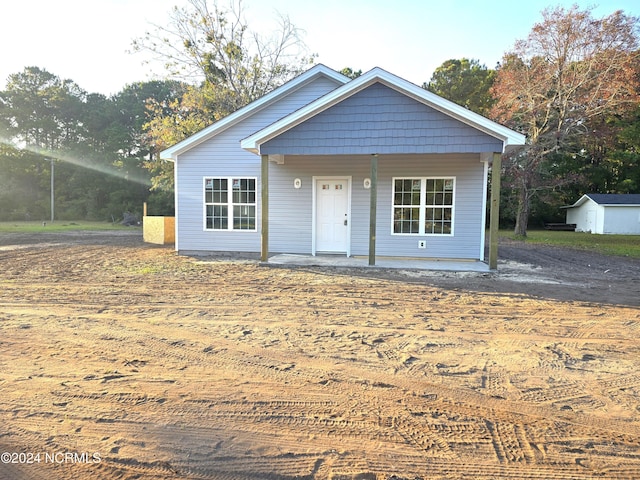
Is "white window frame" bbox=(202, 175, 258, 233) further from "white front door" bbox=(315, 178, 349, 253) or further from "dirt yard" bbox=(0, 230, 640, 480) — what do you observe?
"dirt yard" bbox=(0, 230, 640, 480)

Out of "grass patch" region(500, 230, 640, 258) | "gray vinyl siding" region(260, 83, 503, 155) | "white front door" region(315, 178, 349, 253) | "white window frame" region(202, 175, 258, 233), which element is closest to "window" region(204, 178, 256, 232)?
"white window frame" region(202, 175, 258, 233)

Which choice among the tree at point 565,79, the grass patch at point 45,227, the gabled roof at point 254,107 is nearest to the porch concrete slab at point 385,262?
the gabled roof at point 254,107

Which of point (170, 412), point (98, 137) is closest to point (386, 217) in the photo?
point (170, 412)

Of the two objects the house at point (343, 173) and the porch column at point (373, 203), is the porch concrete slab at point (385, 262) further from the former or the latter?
the porch column at point (373, 203)

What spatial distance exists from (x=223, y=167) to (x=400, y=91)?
5.89 m

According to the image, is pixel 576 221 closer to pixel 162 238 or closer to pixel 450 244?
pixel 450 244

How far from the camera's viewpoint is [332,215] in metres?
11.7

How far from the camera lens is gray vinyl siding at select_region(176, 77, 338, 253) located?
12234 mm

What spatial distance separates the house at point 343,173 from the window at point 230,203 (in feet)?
0.10

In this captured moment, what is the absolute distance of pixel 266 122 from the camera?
484 inches

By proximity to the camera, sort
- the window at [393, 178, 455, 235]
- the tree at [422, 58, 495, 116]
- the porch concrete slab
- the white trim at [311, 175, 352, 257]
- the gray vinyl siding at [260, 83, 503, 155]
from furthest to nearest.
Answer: the tree at [422, 58, 495, 116], the white trim at [311, 175, 352, 257], the window at [393, 178, 455, 235], the porch concrete slab, the gray vinyl siding at [260, 83, 503, 155]

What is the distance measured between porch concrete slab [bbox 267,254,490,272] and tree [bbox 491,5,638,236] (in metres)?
13.2

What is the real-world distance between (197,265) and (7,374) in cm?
669

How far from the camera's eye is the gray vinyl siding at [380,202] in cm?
1081
